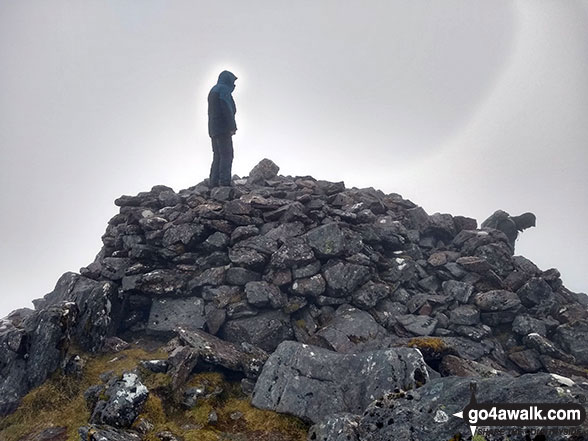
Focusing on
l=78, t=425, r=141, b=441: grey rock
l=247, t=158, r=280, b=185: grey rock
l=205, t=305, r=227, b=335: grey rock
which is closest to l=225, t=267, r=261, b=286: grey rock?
l=205, t=305, r=227, b=335: grey rock

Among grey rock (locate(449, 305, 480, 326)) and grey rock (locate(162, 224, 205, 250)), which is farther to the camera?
grey rock (locate(162, 224, 205, 250))

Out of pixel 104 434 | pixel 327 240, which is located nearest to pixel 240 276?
pixel 327 240

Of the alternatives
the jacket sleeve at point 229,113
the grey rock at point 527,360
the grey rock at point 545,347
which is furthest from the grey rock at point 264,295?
the jacket sleeve at point 229,113

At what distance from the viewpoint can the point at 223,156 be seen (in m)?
24.0

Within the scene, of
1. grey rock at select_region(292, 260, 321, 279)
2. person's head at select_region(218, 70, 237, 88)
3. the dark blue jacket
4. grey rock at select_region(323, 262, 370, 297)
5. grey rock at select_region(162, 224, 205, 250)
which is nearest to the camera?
grey rock at select_region(323, 262, 370, 297)

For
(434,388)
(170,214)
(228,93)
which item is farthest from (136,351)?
(228,93)

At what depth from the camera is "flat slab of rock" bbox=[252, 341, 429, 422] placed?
1002cm

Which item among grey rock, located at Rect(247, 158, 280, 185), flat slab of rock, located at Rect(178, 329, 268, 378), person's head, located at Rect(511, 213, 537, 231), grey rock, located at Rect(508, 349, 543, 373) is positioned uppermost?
grey rock, located at Rect(247, 158, 280, 185)

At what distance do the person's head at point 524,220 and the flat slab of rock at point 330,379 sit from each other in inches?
893

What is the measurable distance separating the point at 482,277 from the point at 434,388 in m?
12.8

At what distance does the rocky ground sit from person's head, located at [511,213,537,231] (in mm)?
6480

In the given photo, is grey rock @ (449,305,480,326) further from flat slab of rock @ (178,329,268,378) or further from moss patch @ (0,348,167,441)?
moss patch @ (0,348,167,441)

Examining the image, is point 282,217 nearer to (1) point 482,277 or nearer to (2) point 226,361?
(2) point 226,361

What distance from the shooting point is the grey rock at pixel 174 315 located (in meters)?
15.1
